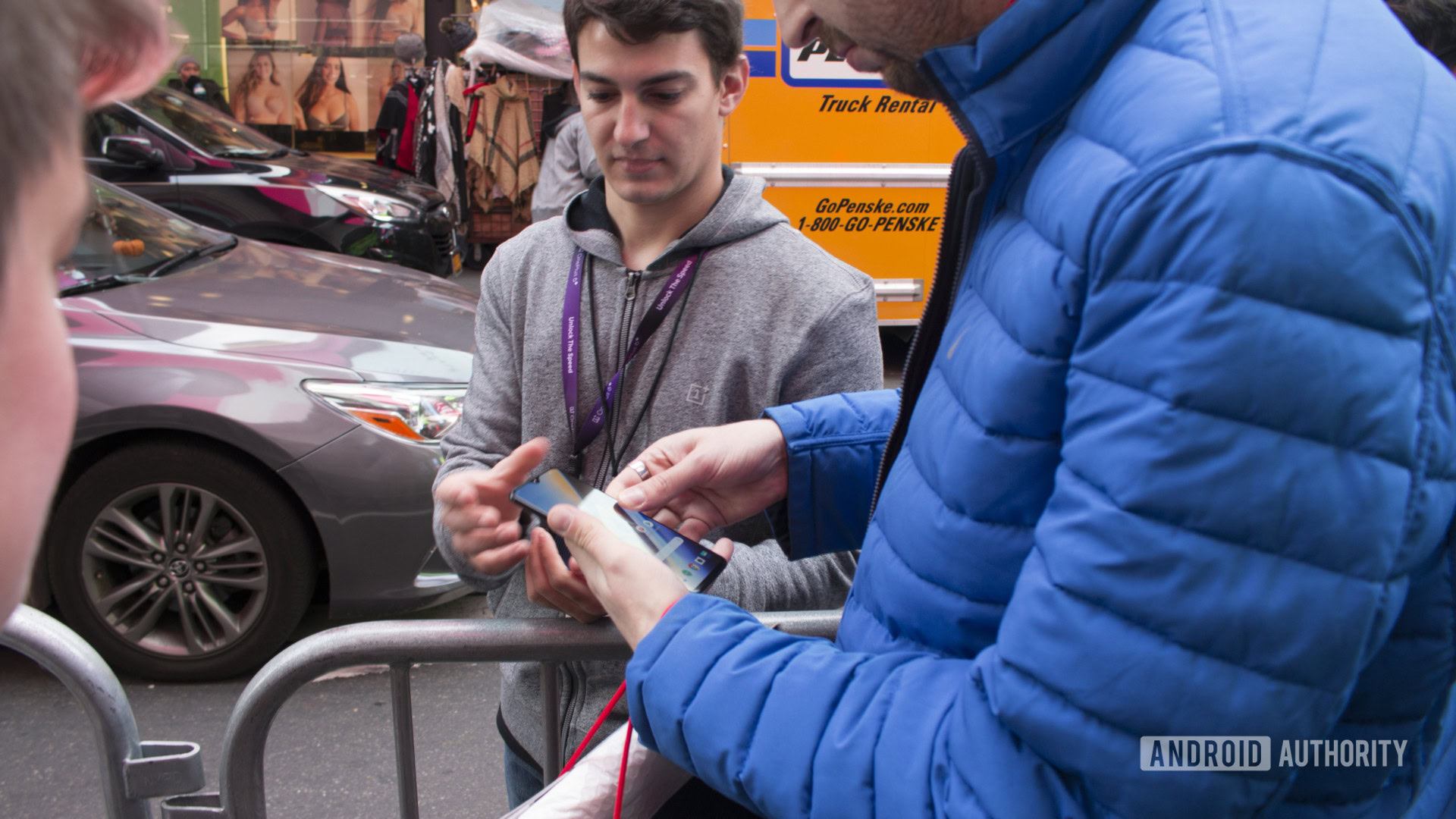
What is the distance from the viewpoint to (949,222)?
1.26m

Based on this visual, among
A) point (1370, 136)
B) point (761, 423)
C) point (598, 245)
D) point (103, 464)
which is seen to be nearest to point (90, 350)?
point (103, 464)

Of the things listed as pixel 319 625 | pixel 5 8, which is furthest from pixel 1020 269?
pixel 319 625

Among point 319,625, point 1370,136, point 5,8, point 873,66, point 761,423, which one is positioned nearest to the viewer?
point 5,8

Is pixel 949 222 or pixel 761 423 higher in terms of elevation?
pixel 949 222

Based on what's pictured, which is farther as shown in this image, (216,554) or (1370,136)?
(216,554)

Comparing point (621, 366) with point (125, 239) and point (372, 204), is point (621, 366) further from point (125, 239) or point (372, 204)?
point (372, 204)

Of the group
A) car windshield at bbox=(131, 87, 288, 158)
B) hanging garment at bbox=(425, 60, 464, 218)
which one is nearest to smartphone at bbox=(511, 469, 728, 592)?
car windshield at bbox=(131, 87, 288, 158)

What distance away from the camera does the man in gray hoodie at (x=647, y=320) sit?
1.94 metres

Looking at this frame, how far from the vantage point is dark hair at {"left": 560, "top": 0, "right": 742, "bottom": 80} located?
1950mm

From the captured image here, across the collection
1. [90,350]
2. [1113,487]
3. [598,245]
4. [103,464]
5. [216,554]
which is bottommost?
[216,554]

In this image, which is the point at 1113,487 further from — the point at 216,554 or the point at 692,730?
the point at 216,554

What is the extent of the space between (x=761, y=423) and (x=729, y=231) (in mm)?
505

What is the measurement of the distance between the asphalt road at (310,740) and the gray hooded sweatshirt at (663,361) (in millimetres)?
1574

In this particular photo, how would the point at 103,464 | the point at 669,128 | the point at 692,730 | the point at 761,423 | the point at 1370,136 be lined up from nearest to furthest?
1. the point at 1370,136
2. the point at 692,730
3. the point at 761,423
4. the point at 669,128
5. the point at 103,464
